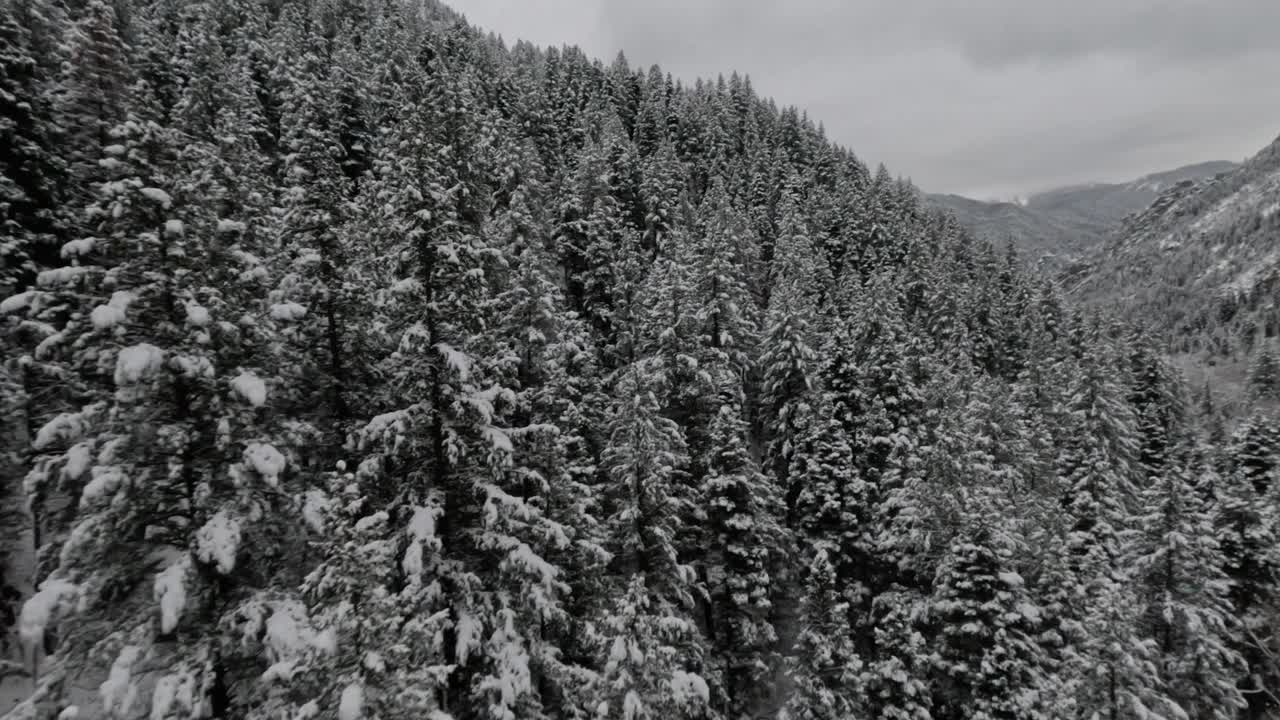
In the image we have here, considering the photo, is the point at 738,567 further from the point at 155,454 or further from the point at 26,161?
the point at 26,161

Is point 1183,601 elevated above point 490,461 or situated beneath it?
situated beneath

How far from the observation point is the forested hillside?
29.5ft

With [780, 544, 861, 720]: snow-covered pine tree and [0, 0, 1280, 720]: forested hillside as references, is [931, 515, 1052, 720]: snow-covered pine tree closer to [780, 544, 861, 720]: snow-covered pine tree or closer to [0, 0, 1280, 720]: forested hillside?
[0, 0, 1280, 720]: forested hillside

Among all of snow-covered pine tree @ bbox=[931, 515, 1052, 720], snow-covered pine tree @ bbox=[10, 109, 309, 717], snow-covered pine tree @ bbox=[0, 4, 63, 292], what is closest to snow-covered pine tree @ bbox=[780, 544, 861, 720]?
snow-covered pine tree @ bbox=[931, 515, 1052, 720]

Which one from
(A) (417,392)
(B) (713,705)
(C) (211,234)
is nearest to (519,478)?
(A) (417,392)

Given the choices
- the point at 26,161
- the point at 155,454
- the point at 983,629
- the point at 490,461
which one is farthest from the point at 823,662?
the point at 26,161

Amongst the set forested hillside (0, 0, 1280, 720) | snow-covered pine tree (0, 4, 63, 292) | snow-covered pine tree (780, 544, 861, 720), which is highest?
snow-covered pine tree (0, 4, 63, 292)

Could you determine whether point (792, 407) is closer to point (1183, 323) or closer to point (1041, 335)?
point (1041, 335)

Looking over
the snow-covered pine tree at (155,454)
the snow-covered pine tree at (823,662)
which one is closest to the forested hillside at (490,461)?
the snow-covered pine tree at (155,454)

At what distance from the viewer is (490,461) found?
1237 cm

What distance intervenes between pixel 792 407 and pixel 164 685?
28.3 metres

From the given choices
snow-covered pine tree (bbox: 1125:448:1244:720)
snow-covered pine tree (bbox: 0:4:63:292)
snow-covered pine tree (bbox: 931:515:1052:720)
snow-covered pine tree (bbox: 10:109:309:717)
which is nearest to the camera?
snow-covered pine tree (bbox: 10:109:309:717)

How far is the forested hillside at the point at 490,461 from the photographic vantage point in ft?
29.5

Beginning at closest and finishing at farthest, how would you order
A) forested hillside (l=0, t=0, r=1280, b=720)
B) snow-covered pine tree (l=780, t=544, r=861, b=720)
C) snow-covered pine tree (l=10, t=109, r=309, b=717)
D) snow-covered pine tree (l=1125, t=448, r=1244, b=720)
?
snow-covered pine tree (l=10, t=109, r=309, b=717), forested hillside (l=0, t=0, r=1280, b=720), snow-covered pine tree (l=780, t=544, r=861, b=720), snow-covered pine tree (l=1125, t=448, r=1244, b=720)
